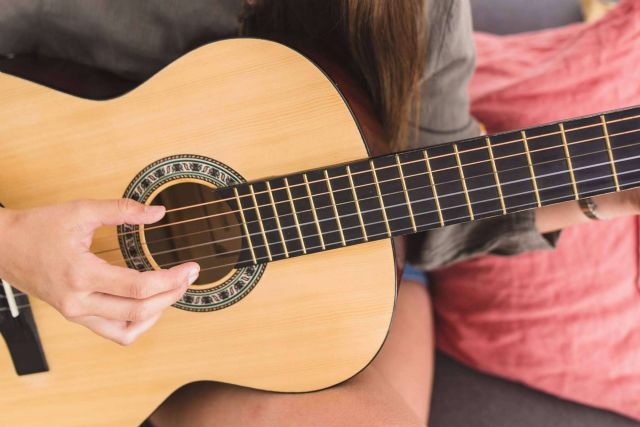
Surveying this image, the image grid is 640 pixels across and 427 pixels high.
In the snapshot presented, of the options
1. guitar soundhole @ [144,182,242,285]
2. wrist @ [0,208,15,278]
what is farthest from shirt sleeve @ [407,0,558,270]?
wrist @ [0,208,15,278]

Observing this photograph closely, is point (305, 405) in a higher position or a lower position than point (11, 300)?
lower

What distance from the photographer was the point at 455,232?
947 mm

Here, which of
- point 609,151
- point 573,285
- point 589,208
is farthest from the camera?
point 573,285

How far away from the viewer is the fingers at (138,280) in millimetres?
683

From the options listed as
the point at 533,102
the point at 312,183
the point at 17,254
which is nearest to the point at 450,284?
the point at 533,102

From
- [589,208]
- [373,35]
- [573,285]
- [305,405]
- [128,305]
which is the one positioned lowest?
[573,285]

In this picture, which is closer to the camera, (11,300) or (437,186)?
(437,186)

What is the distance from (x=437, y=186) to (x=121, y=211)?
39 cm

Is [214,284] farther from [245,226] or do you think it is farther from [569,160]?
[569,160]

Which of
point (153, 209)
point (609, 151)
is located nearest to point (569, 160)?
point (609, 151)

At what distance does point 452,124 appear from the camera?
35.4 inches

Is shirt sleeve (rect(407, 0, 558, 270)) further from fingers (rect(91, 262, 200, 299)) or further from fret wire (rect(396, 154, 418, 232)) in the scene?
fingers (rect(91, 262, 200, 299))

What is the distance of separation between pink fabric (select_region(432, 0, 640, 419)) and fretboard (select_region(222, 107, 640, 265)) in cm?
45

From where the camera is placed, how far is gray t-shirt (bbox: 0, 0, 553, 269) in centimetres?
80
